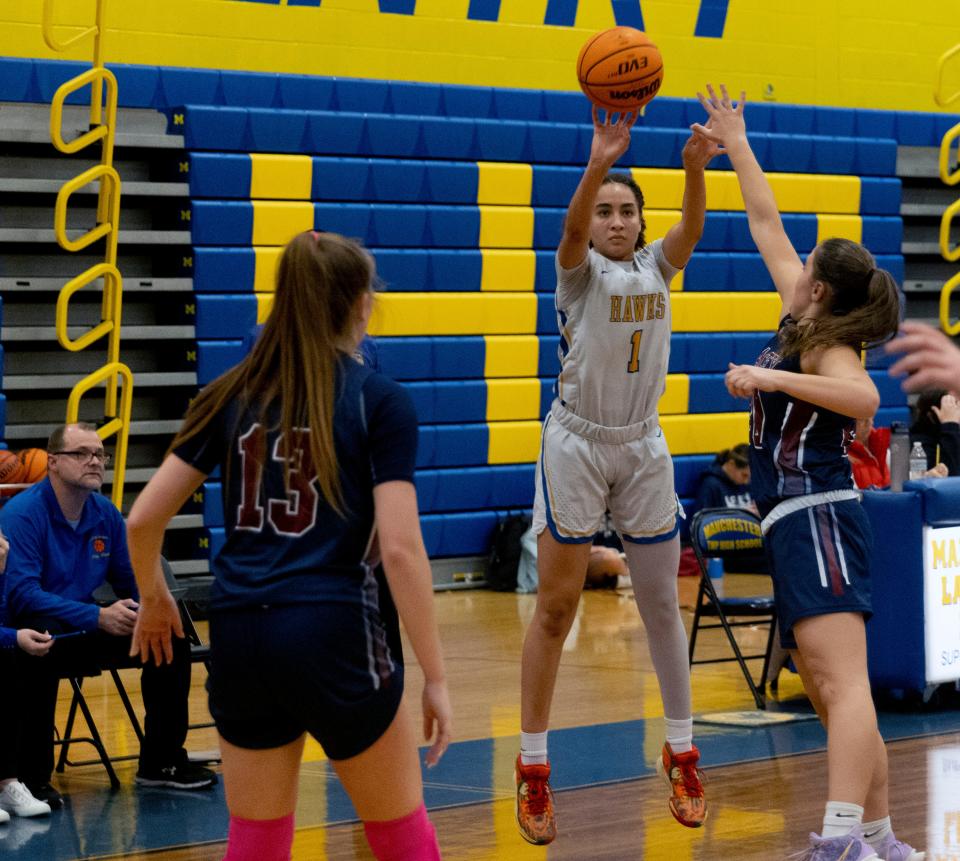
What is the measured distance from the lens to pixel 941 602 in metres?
6.96

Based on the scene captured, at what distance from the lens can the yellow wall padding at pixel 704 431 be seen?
497 inches

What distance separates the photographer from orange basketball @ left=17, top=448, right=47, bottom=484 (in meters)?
9.33

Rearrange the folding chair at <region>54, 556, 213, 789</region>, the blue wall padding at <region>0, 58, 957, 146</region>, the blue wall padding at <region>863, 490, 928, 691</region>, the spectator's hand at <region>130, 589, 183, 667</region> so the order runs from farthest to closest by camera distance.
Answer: the blue wall padding at <region>0, 58, 957, 146</region>
the blue wall padding at <region>863, 490, 928, 691</region>
the folding chair at <region>54, 556, 213, 789</region>
the spectator's hand at <region>130, 589, 183, 667</region>

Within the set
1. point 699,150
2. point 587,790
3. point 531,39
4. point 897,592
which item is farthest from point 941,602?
point 531,39

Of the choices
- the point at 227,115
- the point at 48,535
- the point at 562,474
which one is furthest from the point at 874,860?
the point at 227,115

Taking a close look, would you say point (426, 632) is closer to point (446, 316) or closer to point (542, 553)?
point (542, 553)

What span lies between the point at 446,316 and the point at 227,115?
205 centimetres

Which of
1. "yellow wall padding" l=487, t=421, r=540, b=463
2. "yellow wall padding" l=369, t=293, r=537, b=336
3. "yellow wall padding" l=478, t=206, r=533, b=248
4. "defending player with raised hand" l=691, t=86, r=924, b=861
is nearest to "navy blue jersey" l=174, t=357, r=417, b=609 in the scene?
"defending player with raised hand" l=691, t=86, r=924, b=861

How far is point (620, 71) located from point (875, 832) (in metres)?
2.38

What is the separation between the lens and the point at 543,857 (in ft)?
15.7

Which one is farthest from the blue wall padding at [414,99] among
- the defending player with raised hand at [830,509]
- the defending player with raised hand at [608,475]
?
the defending player with raised hand at [830,509]

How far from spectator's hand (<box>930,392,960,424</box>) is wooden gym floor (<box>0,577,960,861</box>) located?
1917mm

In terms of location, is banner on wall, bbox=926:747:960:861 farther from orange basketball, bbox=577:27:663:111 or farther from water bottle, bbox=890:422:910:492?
orange basketball, bbox=577:27:663:111

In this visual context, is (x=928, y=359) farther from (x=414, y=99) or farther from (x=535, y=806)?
(x=414, y=99)
